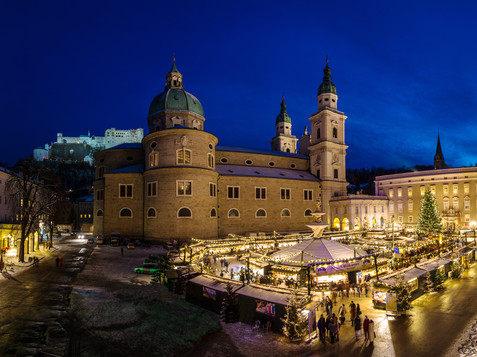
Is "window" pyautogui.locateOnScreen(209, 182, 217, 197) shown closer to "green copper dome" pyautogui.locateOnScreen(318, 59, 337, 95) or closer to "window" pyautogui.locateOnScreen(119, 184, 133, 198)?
"window" pyautogui.locateOnScreen(119, 184, 133, 198)

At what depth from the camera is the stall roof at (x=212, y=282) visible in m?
15.5

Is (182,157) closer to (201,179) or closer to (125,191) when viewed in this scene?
(201,179)

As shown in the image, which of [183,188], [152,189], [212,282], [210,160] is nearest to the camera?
[212,282]

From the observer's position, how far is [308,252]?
723 inches

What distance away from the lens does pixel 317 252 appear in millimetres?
18203

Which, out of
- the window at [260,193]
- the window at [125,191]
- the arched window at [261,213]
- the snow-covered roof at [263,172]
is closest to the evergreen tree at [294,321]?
the snow-covered roof at [263,172]

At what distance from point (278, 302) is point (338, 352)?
2929 mm

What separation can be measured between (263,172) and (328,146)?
15.0 metres

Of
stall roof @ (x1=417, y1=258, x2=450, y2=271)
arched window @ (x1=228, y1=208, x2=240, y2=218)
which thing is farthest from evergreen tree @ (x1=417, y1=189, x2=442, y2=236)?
arched window @ (x1=228, y1=208, x2=240, y2=218)

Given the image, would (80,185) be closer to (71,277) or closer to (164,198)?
(164,198)

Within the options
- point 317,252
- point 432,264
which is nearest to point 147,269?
point 317,252

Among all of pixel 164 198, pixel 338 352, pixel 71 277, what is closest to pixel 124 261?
pixel 71 277

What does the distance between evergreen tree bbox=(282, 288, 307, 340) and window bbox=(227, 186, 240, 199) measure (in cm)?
3504

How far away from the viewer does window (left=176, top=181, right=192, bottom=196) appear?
40.2 metres
